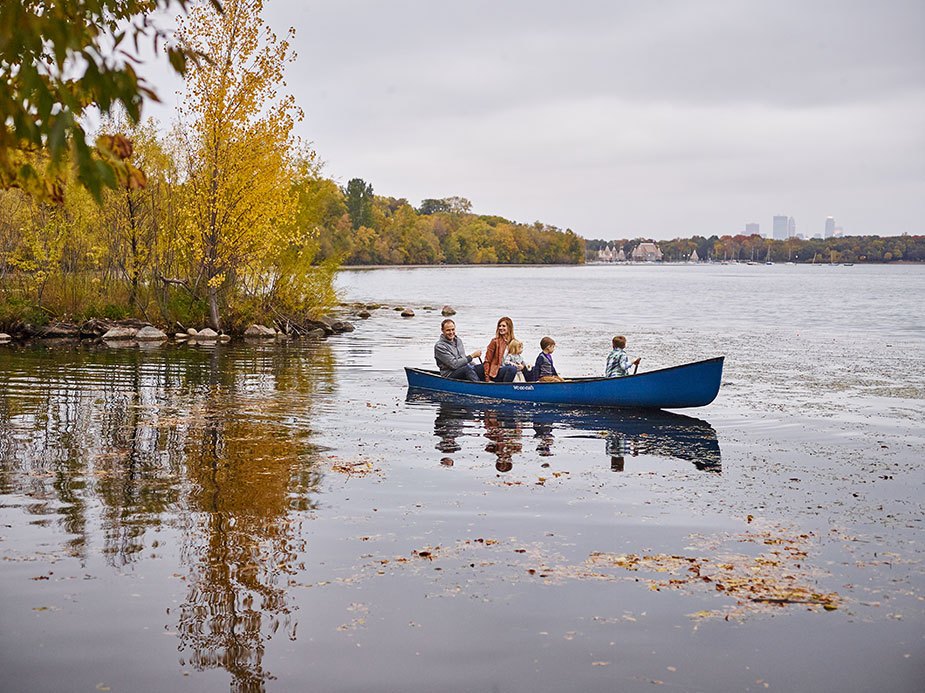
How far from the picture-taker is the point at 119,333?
28688mm

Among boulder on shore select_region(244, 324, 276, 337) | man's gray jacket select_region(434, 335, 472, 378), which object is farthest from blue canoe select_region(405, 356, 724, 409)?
boulder on shore select_region(244, 324, 276, 337)

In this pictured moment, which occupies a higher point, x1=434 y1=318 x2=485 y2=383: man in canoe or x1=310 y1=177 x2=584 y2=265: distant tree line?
x1=310 y1=177 x2=584 y2=265: distant tree line

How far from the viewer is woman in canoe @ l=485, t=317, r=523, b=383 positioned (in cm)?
1743

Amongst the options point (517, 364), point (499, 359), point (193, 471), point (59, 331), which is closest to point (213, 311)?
point (59, 331)

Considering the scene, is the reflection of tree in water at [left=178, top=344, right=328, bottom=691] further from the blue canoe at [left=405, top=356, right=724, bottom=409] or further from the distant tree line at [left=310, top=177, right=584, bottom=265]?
the distant tree line at [left=310, top=177, right=584, bottom=265]

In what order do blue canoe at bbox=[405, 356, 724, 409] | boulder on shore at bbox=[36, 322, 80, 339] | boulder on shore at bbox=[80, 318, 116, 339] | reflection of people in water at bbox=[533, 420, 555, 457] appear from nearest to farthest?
reflection of people in water at bbox=[533, 420, 555, 457] < blue canoe at bbox=[405, 356, 724, 409] < boulder on shore at bbox=[36, 322, 80, 339] < boulder on shore at bbox=[80, 318, 116, 339]

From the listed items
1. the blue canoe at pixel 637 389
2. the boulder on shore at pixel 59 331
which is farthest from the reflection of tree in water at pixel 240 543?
the boulder on shore at pixel 59 331

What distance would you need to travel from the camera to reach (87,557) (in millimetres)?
7562

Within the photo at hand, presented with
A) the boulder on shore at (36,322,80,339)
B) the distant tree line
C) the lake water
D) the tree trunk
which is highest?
the distant tree line

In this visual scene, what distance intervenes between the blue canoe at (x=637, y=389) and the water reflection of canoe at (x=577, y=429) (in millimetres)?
188

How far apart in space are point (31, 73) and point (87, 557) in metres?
5.21

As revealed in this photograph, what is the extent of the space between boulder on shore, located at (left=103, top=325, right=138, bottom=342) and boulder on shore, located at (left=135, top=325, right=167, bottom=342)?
0.18m

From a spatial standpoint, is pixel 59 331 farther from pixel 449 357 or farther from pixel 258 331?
pixel 449 357

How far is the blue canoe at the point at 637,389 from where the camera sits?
1572 centimetres
